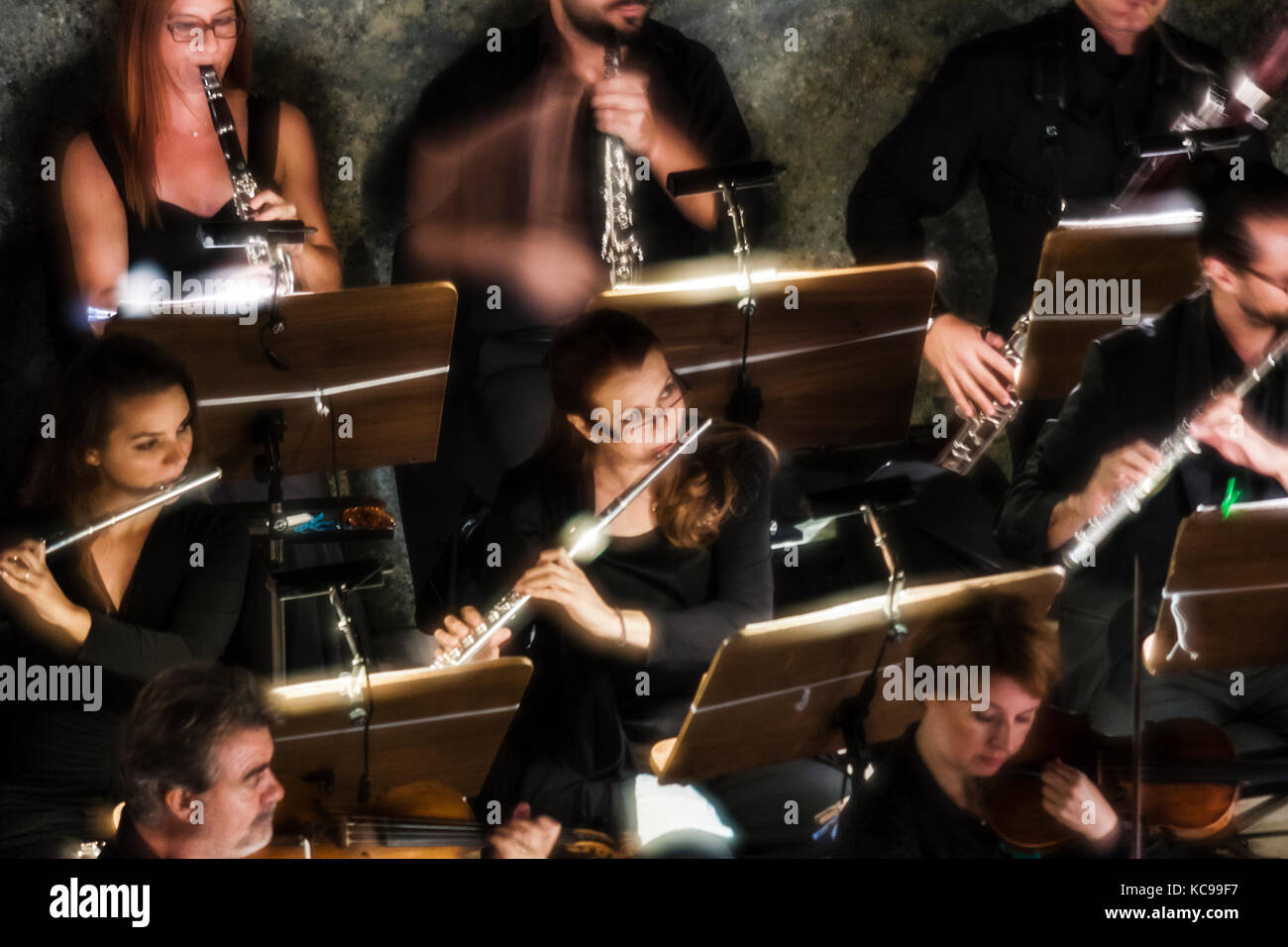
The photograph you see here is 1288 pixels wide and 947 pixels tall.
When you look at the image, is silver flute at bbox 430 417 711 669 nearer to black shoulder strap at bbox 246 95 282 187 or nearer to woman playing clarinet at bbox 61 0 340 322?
woman playing clarinet at bbox 61 0 340 322

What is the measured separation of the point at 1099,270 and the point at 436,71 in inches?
53.2

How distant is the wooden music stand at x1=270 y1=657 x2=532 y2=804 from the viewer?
2.50 m

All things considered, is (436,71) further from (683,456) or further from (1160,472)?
(1160,472)

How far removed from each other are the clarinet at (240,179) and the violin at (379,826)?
2.99 ft

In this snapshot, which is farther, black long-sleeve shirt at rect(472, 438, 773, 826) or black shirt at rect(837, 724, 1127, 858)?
black long-sleeve shirt at rect(472, 438, 773, 826)

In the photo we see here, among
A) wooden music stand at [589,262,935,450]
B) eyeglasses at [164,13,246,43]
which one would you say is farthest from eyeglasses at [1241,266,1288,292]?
eyeglasses at [164,13,246,43]

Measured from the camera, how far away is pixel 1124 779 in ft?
8.68

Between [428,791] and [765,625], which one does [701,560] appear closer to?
[765,625]

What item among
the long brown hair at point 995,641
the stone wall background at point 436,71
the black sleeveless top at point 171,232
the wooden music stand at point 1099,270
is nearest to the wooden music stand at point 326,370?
the black sleeveless top at point 171,232

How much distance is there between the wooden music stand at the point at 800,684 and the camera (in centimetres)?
247

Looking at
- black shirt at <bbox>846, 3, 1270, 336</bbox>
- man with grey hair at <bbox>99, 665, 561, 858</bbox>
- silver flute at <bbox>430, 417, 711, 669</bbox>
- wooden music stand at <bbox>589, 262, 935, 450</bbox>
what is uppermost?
black shirt at <bbox>846, 3, 1270, 336</bbox>

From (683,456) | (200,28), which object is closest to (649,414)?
(683,456)

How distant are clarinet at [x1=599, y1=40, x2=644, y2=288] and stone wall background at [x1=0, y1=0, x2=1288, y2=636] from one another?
0.38 metres

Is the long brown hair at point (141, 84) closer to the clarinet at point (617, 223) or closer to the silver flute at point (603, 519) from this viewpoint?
the clarinet at point (617, 223)
